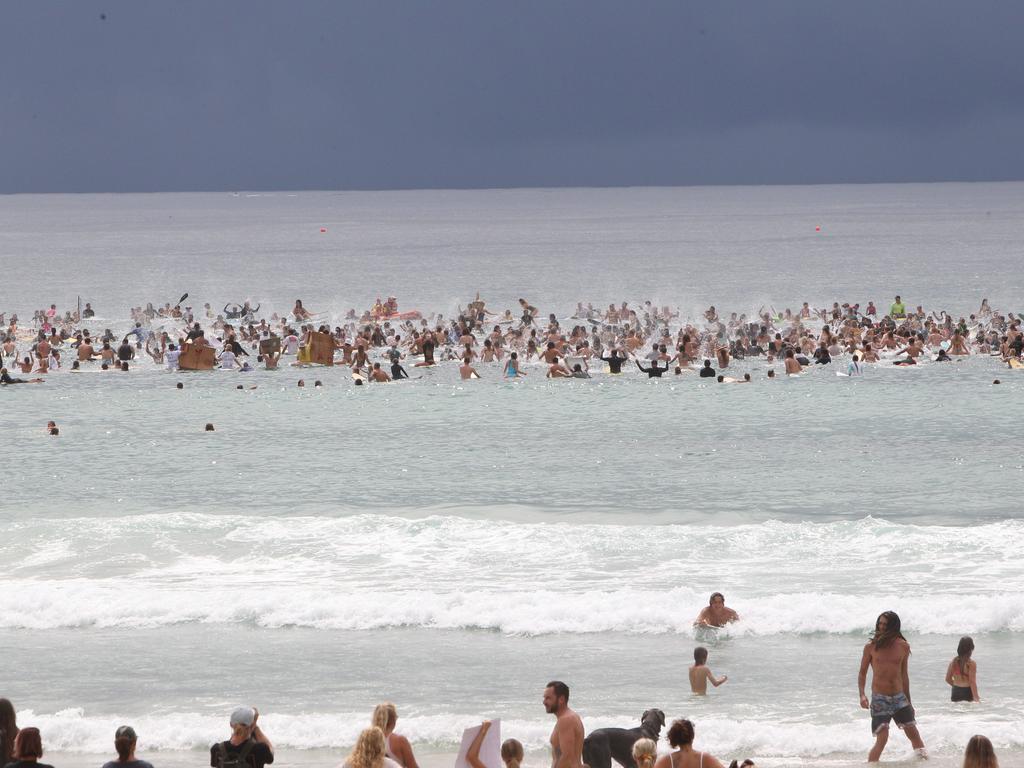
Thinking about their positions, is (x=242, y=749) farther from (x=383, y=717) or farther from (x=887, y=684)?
(x=887, y=684)

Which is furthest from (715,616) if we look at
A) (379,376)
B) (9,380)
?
(9,380)

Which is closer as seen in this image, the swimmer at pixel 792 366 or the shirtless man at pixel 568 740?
the shirtless man at pixel 568 740

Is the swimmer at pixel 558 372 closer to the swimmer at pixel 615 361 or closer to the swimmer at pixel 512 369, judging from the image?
the swimmer at pixel 512 369

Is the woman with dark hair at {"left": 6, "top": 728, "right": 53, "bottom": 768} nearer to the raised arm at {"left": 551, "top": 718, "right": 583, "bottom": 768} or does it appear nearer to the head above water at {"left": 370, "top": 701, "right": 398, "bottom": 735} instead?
the head above water at {"left": 370, "top": 701, "right": 398, "bottom": 735}

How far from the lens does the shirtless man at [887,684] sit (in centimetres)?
1098

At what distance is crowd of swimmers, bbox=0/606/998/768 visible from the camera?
784 cm

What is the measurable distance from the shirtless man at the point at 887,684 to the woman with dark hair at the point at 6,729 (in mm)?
6397

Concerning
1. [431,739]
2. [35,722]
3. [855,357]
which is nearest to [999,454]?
[855,357]

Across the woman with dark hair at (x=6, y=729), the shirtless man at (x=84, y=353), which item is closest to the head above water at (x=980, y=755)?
the woman with dark hair at (x=6, y=729)

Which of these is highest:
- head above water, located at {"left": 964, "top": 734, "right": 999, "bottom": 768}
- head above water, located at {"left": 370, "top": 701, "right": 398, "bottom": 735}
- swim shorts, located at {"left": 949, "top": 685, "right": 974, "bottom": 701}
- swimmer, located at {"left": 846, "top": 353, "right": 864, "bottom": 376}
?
swimmer, located at {"left": 846, "top": 353, "right": 864, "bottom": 376}

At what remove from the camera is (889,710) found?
1110cm

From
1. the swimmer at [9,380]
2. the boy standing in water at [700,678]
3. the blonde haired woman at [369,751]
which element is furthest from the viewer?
the swimmer at [9,380]

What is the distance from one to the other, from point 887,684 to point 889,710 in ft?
0.78

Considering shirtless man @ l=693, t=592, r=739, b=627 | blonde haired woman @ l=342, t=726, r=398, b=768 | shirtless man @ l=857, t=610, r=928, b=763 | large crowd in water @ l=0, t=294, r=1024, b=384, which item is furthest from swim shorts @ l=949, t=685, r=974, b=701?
large crowd in water @ l=0, t=294, r=1024, b=384
